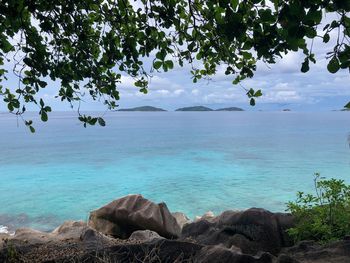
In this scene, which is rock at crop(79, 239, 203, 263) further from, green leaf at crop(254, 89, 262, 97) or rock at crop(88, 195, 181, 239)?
rock at crop(88, 195, 181, 239)

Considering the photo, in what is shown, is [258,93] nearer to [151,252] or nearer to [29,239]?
[151,252]

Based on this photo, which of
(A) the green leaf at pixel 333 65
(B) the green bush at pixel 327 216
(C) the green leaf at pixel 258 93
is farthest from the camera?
(B) the green bush at pixel 327 216

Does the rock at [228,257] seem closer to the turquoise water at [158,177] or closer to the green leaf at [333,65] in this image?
the green leaf at [333,65]

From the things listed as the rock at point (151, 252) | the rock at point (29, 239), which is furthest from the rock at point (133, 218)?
the rock at point (151, 252)

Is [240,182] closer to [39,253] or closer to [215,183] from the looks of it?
[215,183]

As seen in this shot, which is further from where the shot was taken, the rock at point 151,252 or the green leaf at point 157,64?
the rock at point 151,252

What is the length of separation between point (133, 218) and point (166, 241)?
5.57 metres

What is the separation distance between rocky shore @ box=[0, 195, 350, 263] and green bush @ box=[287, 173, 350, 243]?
48 cm

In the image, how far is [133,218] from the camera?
35.4 ft

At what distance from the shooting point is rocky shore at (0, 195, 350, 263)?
16.6 ft

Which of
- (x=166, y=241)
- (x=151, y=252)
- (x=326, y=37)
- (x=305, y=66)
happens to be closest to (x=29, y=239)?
(x=166, y=241)

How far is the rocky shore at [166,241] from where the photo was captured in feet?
16.6

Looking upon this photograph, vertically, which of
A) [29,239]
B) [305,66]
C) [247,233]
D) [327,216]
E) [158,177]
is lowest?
[158,177]

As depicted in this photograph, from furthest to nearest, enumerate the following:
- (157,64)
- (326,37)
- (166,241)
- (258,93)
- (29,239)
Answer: (29,239) < (166,241) < (258,93) < (157,64) < (326,37)
